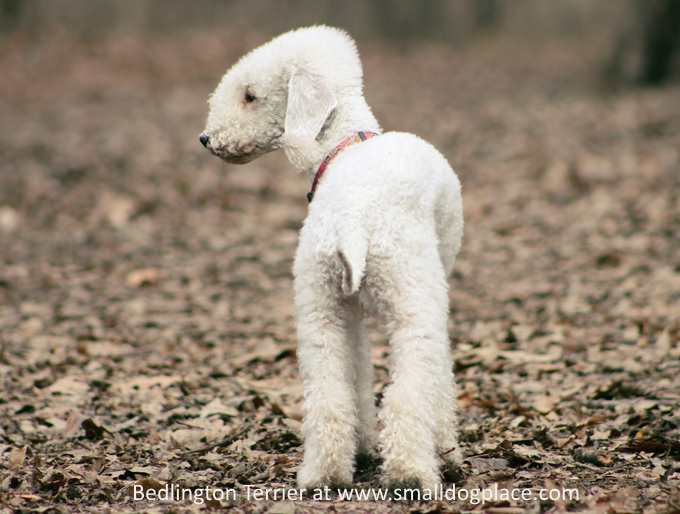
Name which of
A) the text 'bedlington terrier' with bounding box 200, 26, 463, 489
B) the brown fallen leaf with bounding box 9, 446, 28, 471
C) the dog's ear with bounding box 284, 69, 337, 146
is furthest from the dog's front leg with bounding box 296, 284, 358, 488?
the brown fallen leaf with bounding box 9, 446, 28, 471

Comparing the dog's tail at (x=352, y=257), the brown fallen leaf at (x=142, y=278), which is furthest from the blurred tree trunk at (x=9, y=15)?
the dog's tail at (x=352, y=257)

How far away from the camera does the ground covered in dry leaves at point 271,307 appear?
4.38 m

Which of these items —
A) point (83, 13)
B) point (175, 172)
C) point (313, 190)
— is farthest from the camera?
point (83, 13)

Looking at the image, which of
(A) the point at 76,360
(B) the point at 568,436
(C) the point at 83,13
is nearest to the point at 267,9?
(C) the point at 83,13

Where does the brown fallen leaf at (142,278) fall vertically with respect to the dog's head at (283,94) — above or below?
above

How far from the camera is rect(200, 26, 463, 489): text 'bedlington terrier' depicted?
3.64m

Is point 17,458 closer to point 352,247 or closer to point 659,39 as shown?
point 352,247

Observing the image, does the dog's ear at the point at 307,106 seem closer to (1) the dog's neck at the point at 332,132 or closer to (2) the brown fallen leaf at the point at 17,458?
(1) the dog's neck at the point at 332,132

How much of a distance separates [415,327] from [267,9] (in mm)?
27086

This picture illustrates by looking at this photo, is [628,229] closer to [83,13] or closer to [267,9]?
[83,13]

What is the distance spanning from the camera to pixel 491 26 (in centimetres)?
3177

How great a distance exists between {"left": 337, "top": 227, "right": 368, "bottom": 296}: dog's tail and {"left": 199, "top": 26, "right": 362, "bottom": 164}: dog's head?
1.86ft

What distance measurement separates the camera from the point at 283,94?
13.7 feet

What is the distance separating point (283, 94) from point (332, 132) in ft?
0.90
